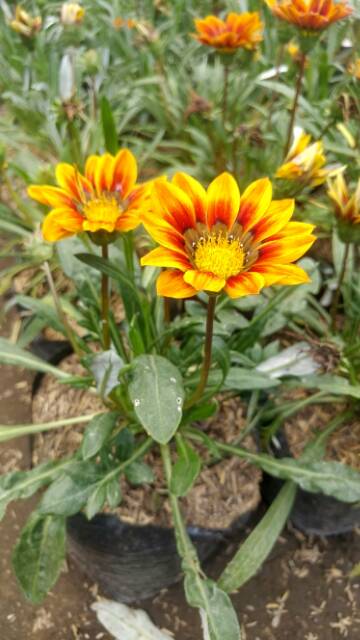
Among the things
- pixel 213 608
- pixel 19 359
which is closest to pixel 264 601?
pixel 213 608

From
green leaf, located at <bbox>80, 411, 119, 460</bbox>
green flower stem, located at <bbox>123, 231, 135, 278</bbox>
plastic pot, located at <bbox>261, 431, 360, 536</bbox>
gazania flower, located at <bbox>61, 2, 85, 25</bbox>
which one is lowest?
plastic pot, located at <bbox>261, 431, 360, 536</bbox>

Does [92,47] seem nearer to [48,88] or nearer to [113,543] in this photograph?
[48,88]

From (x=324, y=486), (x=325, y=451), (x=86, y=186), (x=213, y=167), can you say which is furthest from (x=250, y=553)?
(x=213, y=167)

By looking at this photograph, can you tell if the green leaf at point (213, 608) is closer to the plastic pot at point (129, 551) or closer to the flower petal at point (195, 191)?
the plastic pot at point (129, 551)


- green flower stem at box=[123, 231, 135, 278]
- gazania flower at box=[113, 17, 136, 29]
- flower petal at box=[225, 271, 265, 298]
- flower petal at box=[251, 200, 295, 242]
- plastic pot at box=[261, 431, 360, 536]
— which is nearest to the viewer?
flower petal at box=[225, 271, 265, 298]

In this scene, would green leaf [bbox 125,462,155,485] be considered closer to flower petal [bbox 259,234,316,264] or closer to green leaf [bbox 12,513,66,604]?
green leaf [bbox 12,513,66,604]

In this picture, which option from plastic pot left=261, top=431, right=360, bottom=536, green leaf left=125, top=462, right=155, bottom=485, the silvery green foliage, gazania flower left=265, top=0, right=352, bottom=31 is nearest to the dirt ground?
plastic pot left=261, top=431, right=360, bottom=536

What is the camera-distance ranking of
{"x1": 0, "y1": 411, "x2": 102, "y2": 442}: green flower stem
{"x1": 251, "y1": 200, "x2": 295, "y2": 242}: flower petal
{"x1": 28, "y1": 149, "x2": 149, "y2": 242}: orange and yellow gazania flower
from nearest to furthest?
{"x1": 251, "y1": 200, "x2": 295, "y2": 242}: flower petal, {"x1": 28, "y1": 149, "x2": 149, "y2": 242}: orange and yellow gazania flower, {"x1": 0, "y1": 411, "x2": 102, "y2": 442}: green flower stem

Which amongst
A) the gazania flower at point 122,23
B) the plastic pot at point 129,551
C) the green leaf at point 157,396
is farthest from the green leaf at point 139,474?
the gazania flower at point 122,23
